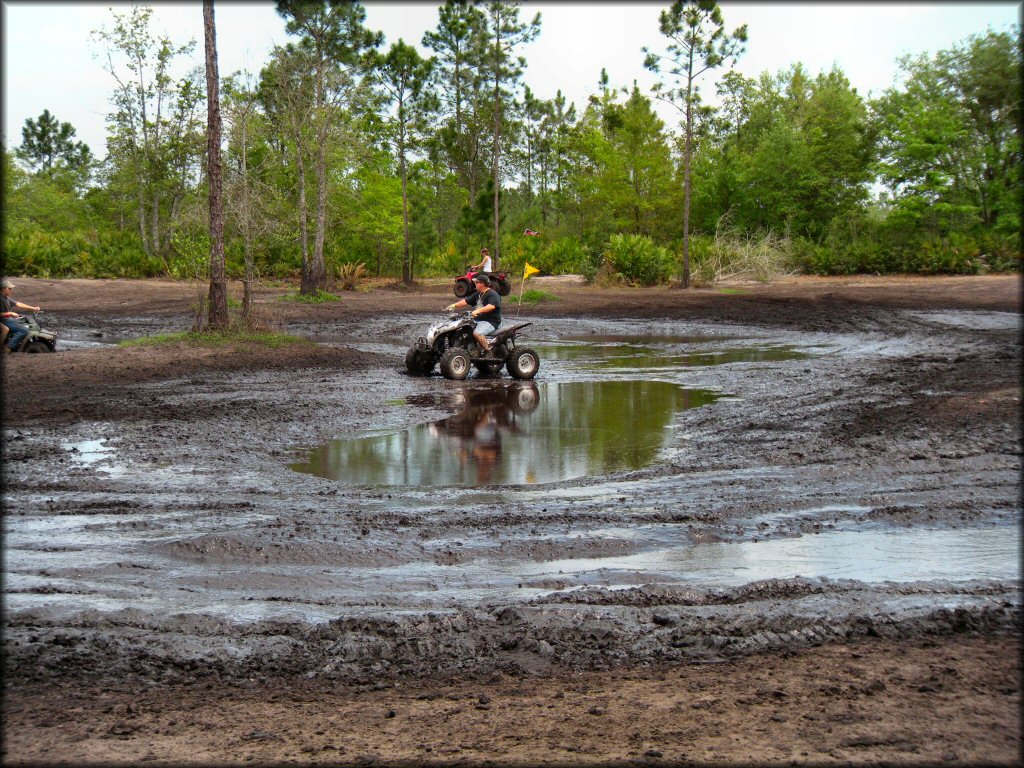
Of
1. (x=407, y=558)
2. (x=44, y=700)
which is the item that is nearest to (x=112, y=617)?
(x=44, y=700)

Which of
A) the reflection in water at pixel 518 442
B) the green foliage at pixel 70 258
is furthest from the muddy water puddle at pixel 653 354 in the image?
the green foliage at pixel 70 258

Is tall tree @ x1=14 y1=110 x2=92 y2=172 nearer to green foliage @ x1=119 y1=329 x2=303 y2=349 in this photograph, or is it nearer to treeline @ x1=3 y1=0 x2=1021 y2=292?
treeline @ x1=3 y1=0 x2=1021 y2=292

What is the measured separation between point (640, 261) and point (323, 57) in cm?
1569

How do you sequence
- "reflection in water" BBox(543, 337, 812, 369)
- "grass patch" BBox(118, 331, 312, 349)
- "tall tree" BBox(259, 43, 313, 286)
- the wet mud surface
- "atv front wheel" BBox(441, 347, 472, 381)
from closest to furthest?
the wet mud surface < "atv front wheel" BBox(441, 347, 472, 381) < "reflection in water" BBox(543, 337, 812, 369) < "grass patch" BBox(118, 331, 312, 349) < "tall tree" BBox(259, 43, 313, 286)

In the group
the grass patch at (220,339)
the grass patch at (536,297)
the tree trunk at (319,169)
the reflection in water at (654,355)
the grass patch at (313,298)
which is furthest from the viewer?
the grass patch at (536,297)

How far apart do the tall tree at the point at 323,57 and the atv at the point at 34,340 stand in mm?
16691

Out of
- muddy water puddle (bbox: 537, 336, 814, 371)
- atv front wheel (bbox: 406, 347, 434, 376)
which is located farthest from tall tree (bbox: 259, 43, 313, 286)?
atv front wheel (bbox: 406, 347, 434, 376)

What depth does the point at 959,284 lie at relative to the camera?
115ft

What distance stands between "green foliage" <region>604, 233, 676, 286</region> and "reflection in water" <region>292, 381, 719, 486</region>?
2669 cm

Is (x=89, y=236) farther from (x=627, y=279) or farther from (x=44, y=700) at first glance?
(x=44, y=700)

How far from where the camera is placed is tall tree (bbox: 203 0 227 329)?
21.1 metres

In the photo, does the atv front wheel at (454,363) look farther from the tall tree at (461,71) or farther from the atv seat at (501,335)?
the tall tree at (461,71)

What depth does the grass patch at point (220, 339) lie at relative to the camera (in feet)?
64.8

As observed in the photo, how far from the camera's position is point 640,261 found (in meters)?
41.1
